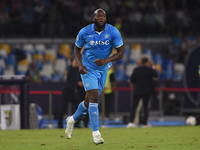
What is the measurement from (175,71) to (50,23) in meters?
6.74

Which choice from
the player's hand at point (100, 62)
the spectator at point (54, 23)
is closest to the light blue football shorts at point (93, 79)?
the player's hand at point (100, 62)

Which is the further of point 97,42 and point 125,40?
point 125,40

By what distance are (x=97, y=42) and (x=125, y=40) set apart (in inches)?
575

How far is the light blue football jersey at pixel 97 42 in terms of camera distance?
746 centimetres

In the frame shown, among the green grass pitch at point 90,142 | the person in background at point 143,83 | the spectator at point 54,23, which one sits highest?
the spectator at point 54,23

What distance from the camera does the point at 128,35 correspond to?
22.2 metres

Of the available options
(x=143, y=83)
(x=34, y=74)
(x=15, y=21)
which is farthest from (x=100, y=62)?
(x=15, y=21)

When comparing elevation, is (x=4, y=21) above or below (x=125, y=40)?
above

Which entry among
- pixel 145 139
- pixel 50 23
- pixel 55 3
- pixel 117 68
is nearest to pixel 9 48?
pixel 50 23

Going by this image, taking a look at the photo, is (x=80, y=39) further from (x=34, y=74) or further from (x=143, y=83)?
(x=34, y=74)

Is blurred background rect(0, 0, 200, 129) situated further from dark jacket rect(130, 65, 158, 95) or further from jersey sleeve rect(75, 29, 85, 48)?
jersey sleeve rect(75, 29, 85, 48)

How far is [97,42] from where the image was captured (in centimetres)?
744

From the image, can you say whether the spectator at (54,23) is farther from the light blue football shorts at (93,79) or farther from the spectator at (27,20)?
the light blue football shorts at (93,79)

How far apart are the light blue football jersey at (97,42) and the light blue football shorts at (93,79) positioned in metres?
0.09
